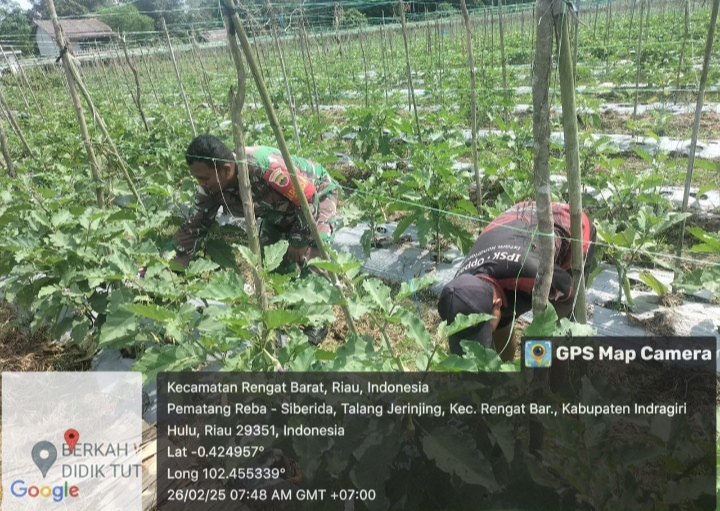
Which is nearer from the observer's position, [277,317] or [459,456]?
[459,456]

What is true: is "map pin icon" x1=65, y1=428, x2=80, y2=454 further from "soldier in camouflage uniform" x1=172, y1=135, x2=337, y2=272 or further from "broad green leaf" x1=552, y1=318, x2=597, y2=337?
"broad green leaf" x1=552, y1=318, x2=597, y2=337

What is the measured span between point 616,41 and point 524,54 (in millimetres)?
2214

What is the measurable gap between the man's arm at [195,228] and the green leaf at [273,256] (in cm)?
127

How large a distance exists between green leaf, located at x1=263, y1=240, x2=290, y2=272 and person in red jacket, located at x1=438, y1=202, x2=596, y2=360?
2.02 feet

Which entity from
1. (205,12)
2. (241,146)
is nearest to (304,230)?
(241,146)

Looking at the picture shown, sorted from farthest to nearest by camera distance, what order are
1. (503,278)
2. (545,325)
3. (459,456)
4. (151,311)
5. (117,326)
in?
(503,278)
(117,326)
(151,311)
(545,325)
(459,456)

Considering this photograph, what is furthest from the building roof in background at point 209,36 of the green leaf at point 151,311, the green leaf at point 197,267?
the green leaf at point 151,311

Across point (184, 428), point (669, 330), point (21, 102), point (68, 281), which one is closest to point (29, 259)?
point (68, 281)

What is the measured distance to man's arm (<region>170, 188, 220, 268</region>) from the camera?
2.82m

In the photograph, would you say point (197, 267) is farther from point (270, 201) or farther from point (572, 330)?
point (572, 330)

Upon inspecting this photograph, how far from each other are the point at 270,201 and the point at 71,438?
4.97ft

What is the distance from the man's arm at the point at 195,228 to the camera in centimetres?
282

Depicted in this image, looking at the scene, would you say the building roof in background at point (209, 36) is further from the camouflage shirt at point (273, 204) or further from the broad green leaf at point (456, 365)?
the broad green leaf at point (456, 365)

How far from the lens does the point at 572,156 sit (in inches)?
50.8
